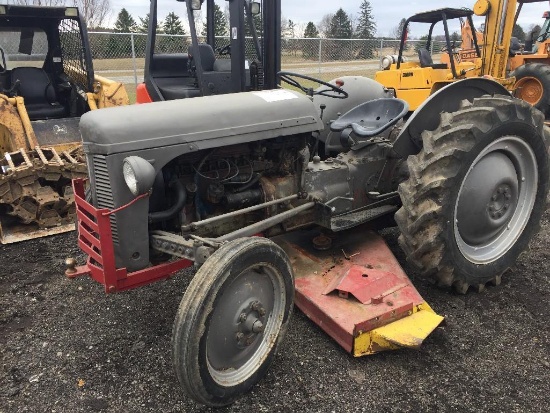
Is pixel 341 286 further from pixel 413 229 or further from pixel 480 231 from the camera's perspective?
pixel 480 231

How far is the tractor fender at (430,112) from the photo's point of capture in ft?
11.8

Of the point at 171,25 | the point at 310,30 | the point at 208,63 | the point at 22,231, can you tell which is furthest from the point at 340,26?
the point at 22,231

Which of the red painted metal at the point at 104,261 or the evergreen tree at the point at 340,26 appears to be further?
the evergreen tree at the point at 340,26

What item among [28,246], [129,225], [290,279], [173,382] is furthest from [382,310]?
[28,246]

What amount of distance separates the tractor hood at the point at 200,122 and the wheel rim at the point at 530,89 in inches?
301

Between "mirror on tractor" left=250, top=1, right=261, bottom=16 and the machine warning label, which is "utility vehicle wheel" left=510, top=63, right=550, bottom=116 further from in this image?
the machine warning label

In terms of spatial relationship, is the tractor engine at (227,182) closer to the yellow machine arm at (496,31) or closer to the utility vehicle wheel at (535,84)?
the yellow machine arm at (496,31)

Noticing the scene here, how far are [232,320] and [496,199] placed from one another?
2187mm

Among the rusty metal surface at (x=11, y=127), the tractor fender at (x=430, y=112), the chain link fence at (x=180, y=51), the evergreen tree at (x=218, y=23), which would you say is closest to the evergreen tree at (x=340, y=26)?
the chain link fence at (x=180, y=51)

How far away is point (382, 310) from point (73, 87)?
5.53 metres

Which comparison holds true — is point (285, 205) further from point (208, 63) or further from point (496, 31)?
point (496, 31)

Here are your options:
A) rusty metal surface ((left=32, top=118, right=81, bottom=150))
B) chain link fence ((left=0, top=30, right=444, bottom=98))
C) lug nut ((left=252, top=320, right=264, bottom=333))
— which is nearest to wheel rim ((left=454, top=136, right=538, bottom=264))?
lug nut ((left=252, top=320, right=264, bottom=333))

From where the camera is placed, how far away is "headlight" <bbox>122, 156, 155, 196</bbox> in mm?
2471

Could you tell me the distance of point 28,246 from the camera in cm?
457
